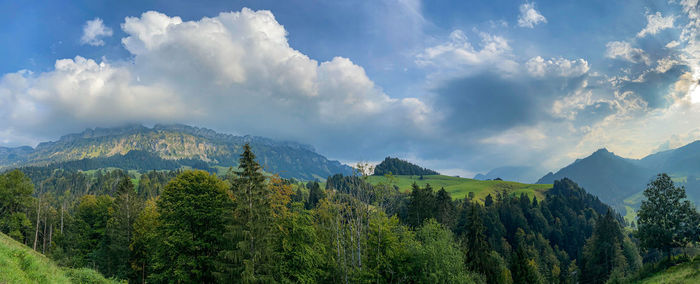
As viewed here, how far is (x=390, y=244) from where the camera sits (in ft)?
123

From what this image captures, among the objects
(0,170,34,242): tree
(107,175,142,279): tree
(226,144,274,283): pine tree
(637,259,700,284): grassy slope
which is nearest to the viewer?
(226,144,274,283): pine tree

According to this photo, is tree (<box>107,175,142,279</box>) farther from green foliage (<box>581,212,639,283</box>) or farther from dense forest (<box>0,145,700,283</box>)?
green foliage (<box>581,212,639,283</box>)

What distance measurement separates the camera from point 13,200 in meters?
60.0

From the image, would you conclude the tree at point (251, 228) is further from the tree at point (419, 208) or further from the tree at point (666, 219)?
the tree at point (666, 219)

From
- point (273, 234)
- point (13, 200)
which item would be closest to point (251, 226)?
point (273, 234)

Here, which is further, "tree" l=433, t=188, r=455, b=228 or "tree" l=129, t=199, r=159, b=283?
"tree" l=433, t=188, r=455, b=228

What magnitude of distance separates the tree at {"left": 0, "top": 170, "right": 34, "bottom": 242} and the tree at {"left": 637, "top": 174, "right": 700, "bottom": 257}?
356ft

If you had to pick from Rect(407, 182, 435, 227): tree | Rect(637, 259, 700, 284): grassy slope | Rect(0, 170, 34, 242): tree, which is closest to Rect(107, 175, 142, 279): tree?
Rect(0, 170, 34, 242): tree

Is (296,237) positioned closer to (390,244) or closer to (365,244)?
(365,244)

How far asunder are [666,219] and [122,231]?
280ft

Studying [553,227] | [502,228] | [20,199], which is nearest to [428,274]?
[20,199]

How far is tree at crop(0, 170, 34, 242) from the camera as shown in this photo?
59094 millimetres

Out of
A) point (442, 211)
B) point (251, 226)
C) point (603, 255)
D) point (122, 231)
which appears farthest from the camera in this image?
point (603, 255)

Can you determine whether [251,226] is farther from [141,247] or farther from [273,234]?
[141,247]
